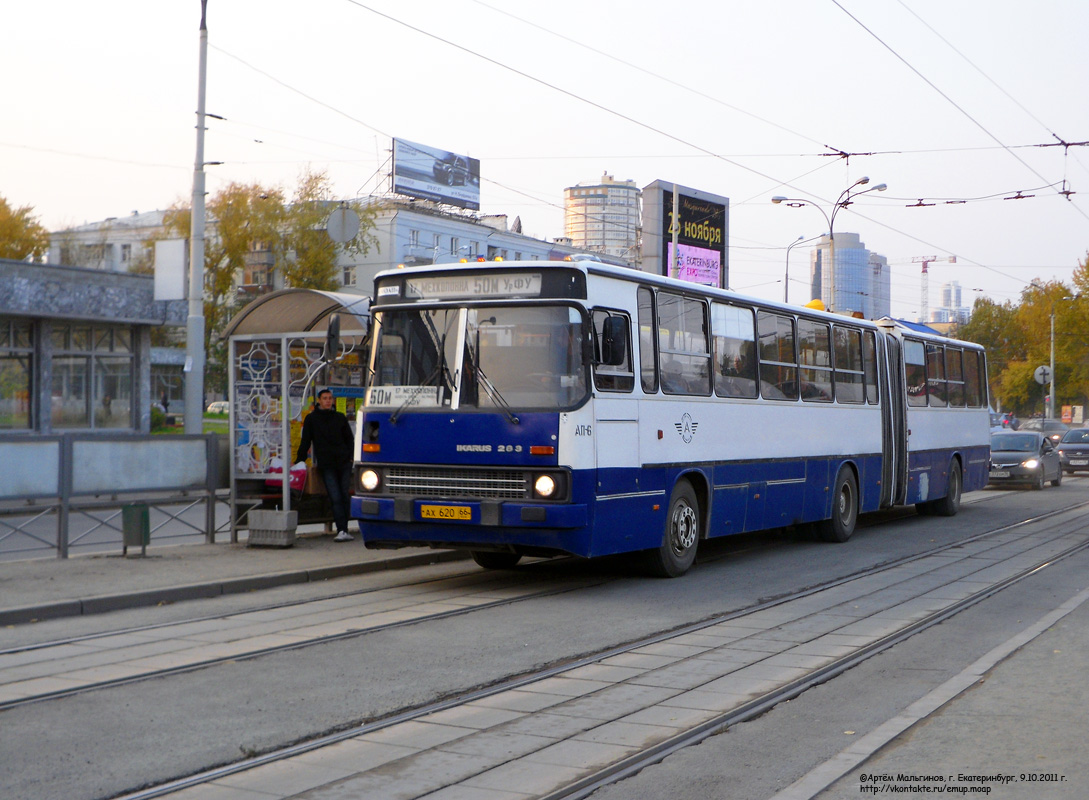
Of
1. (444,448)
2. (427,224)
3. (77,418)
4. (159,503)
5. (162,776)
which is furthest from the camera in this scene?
(427,224)

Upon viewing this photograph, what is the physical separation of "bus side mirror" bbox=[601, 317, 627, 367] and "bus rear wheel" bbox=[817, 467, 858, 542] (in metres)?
6.44

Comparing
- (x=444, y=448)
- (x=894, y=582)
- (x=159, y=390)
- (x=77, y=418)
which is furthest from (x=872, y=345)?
(x=159, y=390)

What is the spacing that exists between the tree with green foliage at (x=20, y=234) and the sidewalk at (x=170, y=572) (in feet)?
141

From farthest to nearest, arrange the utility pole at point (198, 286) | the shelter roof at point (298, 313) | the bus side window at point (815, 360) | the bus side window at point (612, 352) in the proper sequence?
the utility pole at point (198, 286) < the bus side window at point (815, 360) < the shelter roof at point (298, 313) < the bus side window at point (612, 352)

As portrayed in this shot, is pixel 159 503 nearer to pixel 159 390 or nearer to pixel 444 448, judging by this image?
pixel 444 448

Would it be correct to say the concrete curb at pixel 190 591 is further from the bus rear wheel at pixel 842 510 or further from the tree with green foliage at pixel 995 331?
the tree with green foliage at pixel 995 331

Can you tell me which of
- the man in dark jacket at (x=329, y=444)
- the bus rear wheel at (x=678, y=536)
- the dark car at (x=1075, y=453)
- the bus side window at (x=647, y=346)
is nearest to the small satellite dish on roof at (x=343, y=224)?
the man in dark jacket at (x=329, y=444)

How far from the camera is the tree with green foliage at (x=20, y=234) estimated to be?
51469mm

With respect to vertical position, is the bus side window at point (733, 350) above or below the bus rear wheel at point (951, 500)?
above

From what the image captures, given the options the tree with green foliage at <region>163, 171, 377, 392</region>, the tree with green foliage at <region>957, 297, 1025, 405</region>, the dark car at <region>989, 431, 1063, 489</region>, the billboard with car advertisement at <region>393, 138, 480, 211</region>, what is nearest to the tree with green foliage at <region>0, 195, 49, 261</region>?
the tree with green foliage at <region>163, 171, 377, 392</region>

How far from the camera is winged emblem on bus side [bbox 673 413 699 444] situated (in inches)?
471

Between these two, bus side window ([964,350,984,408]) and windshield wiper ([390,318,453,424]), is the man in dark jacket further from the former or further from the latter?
bus side window ([964,350,984,408])

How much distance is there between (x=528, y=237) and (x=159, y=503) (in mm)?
72873

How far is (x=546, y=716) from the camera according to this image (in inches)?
251
